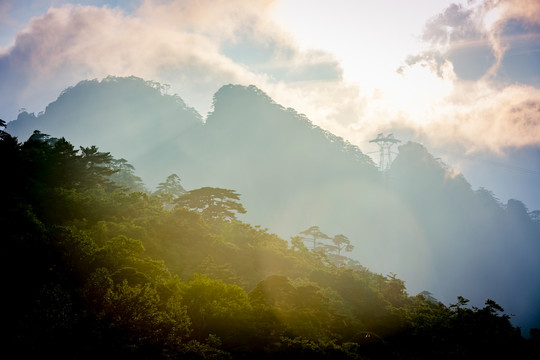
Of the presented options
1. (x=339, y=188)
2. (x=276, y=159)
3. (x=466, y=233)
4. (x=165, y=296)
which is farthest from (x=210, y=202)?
(x=466, y=233)

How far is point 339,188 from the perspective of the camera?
116625mm

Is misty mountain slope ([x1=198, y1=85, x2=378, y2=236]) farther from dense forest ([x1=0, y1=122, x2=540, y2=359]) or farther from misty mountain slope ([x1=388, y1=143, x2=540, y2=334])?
dense forest ([x1=0, y1=122, x2=540, y2=359])

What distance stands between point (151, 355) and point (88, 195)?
Result: 1661 cm

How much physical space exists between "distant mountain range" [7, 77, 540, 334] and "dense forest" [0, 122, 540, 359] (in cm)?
7884

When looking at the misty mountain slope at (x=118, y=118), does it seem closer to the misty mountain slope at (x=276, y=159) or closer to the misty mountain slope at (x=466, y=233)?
the misty mountain slope at (x=276, y=159)

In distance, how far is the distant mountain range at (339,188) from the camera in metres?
110

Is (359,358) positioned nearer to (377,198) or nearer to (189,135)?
(377,198)

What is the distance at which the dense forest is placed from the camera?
292 inches

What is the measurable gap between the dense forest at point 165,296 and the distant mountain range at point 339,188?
78.8 metres

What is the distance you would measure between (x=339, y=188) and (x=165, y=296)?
365 feet

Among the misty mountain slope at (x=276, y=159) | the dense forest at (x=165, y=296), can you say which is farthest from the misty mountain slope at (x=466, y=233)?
the dense forest at (x=165, y=296)

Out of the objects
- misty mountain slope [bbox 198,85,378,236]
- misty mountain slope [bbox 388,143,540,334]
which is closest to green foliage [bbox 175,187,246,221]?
misty mountain slope [bbox 198,85,378,236]

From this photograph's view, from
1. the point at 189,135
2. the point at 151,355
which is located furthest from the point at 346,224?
the point at 151,355

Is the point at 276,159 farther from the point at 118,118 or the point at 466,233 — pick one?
the point at 466,233
